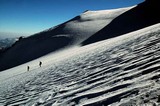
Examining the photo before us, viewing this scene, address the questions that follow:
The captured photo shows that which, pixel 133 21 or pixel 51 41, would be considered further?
pixel 51 41

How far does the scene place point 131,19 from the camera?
44.5 m

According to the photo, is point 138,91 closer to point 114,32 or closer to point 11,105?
point 11,105

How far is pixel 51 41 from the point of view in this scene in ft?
171

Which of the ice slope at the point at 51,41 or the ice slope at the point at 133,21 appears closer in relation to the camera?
the ice slope at the point at 133,21

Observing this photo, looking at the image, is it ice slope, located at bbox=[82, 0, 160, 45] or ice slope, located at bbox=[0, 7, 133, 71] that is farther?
ice slope, located at bbox=[0, 7, 133, 71]

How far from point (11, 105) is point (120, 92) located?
14.8 ft

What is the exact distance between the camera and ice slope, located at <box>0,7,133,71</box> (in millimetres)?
48188

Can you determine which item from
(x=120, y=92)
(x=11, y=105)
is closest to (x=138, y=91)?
(x=120, y=92)

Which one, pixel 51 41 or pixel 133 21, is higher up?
pixel 51 41

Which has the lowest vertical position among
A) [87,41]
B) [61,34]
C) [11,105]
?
[11,105]

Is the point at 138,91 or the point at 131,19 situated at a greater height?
the point at 131,19

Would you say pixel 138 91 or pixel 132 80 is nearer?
pixel 138 91

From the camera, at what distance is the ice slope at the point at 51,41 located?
4819 cm

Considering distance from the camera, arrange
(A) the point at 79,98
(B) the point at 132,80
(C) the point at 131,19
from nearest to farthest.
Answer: (B) the point at 132,80, (A) the point at 79,98, (C) the point at 131,19
